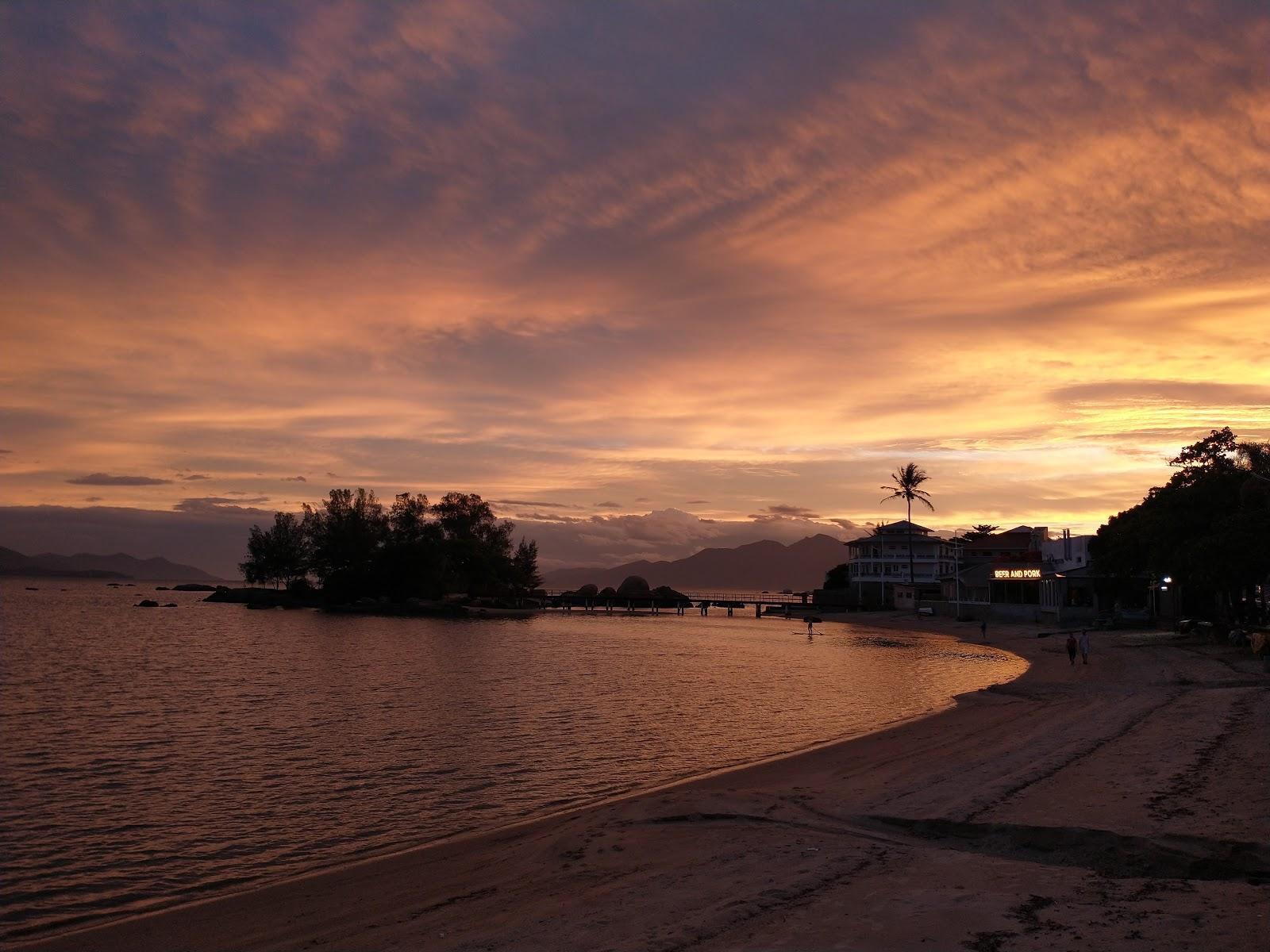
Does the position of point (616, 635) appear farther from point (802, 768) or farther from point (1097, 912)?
point (1097, 912)

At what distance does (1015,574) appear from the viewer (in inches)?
3703

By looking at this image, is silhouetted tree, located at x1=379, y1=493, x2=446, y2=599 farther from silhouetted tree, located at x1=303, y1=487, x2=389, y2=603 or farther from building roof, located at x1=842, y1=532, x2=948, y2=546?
building roof, located at x1=842, y1=532, x2=948, y2=546

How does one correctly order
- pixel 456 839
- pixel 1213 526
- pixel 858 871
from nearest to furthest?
pixel 858 871
pixel 456 839
pixel 1213 526

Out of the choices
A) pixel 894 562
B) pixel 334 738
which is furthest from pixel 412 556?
pixel 334 738

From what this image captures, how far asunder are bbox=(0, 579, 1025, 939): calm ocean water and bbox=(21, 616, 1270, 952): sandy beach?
6.55 ft

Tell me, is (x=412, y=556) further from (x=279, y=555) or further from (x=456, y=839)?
(x=456, y=839)

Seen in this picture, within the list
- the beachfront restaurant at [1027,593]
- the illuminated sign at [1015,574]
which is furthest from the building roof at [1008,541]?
the illuminated sign at [1015,574]

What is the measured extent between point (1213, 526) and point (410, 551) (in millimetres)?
122963

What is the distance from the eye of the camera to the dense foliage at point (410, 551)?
487 feet

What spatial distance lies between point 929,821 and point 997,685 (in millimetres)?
26536

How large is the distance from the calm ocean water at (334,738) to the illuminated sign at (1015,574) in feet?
91.1

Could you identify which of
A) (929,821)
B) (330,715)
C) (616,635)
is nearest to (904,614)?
(616,635)

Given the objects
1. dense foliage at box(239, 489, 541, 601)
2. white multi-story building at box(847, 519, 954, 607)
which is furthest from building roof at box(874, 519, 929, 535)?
dense foliage at box(239, 489, 541, 601)

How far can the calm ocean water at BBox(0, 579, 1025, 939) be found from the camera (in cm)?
1631
